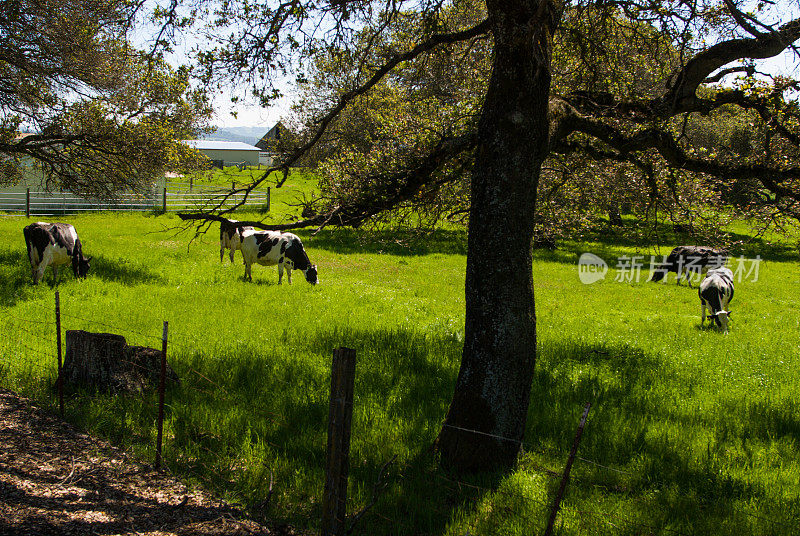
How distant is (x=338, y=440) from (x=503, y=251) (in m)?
2.67

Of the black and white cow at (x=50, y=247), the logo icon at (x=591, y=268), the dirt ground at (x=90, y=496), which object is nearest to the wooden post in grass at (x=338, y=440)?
the dirt ground at (x=90, y=496)

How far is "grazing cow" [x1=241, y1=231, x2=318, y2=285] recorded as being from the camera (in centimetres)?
1891

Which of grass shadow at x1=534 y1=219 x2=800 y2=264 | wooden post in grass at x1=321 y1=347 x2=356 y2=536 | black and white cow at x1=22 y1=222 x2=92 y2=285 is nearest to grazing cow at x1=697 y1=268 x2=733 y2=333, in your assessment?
grass shadow at x1=534 y1=219 x2=800 y2=264

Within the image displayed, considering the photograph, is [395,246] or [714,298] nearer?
[714,298]

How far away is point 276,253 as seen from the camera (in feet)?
63.0

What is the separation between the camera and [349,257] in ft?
87.1

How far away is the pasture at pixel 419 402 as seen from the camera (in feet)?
17.6

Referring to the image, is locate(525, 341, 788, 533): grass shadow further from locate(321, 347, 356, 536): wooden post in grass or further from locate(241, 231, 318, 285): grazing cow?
locate(241, 231, 318, 285): grazing cow

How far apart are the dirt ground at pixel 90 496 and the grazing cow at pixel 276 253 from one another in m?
12.5

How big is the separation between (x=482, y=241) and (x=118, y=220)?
31603 millimetres

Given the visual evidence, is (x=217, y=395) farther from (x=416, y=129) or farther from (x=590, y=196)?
(x=590, y=196)

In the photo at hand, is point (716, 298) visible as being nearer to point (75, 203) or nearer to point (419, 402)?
point (419, 402)

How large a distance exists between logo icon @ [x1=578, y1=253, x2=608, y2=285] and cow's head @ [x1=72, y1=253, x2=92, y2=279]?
61.1ft

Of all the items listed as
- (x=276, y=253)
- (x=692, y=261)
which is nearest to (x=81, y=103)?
(x=276, y=253)
